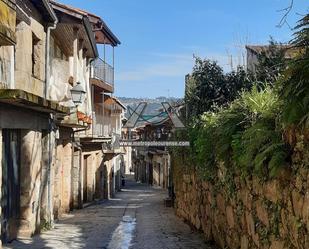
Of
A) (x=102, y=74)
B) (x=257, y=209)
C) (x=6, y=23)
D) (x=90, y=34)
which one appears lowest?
(x=257, y=209)

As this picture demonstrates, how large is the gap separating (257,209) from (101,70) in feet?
67.9

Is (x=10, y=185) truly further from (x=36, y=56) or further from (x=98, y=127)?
(x=98, y=127)

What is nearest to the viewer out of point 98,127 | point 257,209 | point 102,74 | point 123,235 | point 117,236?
point 257,209

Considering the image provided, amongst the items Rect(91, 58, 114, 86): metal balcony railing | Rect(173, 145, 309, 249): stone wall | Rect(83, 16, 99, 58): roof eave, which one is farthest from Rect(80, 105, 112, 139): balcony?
Rect(173, 145, 309, 249): stone wall

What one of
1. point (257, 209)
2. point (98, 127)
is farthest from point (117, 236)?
point (98, 127)

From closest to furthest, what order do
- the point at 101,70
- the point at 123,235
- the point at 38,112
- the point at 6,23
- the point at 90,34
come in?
the point at 6,23 < the point at 123,235 < the point at 38,112 < the point at 90,34 < the point at 101,70

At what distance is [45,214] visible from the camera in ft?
41.0

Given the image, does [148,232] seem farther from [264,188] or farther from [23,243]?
[264,188]

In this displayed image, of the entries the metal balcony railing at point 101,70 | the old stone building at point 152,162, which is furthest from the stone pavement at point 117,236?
the old stone building at point 152,162

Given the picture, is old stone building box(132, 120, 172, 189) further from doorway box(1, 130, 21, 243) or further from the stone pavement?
doorway box(1, 130, 21, 243)

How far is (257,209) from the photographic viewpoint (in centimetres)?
654

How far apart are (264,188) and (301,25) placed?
2.17 m

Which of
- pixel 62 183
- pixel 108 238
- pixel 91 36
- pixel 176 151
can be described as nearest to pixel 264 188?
pixel 108 238

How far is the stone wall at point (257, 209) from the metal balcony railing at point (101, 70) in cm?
1471
